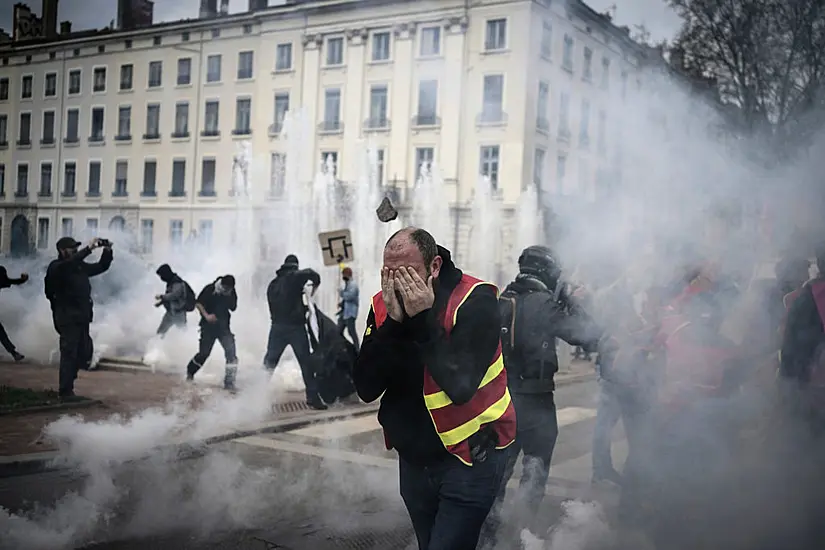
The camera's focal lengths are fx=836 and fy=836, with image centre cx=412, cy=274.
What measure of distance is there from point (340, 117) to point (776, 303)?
6.29 metres

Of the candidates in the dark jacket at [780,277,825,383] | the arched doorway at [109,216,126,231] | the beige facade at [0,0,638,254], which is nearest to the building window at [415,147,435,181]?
the beige facade at [0,0,638,254]

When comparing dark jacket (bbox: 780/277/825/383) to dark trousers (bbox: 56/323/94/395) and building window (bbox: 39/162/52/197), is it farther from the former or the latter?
building window (bbox: 39/162/52/197)

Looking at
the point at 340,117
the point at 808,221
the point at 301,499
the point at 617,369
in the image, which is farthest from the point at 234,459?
the point at 340,117

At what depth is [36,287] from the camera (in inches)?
425

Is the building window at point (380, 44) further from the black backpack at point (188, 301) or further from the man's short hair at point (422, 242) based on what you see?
the man's short hair at point (422, 242)

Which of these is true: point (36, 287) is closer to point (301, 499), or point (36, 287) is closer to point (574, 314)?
point (301, 499)

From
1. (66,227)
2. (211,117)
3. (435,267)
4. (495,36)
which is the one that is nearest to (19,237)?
(66,227)

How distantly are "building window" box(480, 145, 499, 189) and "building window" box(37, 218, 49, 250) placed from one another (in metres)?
4.91

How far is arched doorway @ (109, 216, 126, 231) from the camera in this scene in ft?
36.2

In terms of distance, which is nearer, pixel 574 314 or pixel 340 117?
pixel 574 314

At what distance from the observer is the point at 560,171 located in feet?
28.8

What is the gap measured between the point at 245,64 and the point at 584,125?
4.03 meters

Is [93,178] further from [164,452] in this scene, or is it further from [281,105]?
[164,452]

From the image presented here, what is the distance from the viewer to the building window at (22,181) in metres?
8.68
